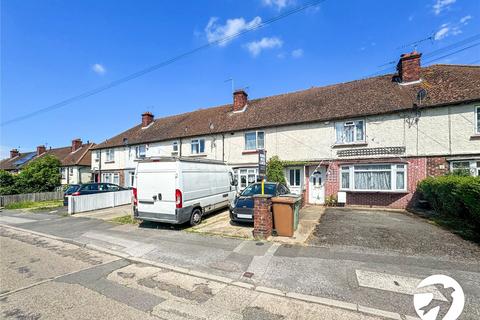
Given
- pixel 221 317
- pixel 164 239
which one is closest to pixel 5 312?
pixel 221 317

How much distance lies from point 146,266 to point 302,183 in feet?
36.4

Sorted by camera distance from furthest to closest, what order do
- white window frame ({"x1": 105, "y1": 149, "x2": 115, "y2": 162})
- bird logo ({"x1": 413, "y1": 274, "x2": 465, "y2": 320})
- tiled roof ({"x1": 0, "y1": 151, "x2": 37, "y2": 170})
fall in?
tiled roof ({"x1": 0, "y1": 151, "x2": 37, "y2": 170}), white window frame ({"x1": 105, "y1": 149, "x2": 115, "y2": 162}), bird logo ({"x1": 413, "y1": 274, "x2": 465, "y2": 320})

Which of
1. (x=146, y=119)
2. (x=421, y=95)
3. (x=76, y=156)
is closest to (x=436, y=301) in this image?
(x=421, y=95)

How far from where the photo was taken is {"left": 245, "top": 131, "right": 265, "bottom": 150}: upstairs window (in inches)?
648

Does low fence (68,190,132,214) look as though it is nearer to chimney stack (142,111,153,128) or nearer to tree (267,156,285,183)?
chimney stack (142,111,153,128)

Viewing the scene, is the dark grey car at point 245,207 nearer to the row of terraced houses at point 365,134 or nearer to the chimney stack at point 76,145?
the row of terraced houses at point 365,134

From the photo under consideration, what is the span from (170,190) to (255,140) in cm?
911

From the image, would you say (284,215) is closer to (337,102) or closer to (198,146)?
(337,102)

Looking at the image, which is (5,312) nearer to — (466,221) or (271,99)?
(466,221)

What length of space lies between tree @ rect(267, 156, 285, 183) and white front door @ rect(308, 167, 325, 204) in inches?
71.2

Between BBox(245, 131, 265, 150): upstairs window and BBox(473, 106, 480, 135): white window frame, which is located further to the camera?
BBox(245, 131, 265, 150): upstairs window

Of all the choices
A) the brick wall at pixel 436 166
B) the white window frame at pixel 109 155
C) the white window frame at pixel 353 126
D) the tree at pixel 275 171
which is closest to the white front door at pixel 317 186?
the tree at pixel 275 171

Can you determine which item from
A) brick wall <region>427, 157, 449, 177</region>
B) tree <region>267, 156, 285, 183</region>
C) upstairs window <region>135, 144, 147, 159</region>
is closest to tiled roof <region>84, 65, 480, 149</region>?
upstairs window <region>135, 144, 147, 159</region>

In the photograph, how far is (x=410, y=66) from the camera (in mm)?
14242
